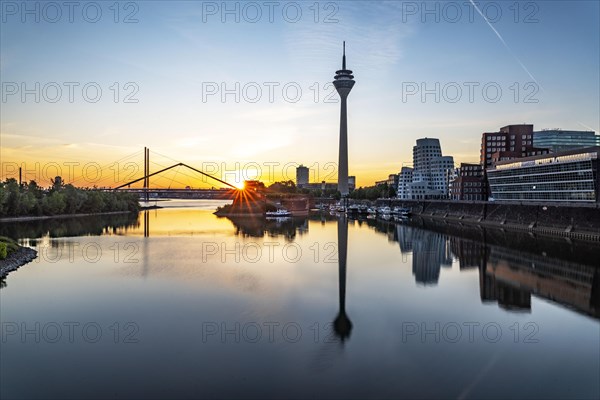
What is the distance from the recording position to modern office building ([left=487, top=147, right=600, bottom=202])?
54694 millimetres

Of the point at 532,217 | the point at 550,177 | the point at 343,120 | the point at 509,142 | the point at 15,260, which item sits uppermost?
the point at 343,120

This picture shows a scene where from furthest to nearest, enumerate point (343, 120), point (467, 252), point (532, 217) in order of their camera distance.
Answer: point (343, 120) < point (532, 217) < point (467, 252)

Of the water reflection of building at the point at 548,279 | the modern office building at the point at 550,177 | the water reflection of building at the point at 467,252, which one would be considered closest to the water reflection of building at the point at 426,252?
the water reflection of building at the point at 467,252

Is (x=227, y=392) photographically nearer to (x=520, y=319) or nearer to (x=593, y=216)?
(x=520, y=319)

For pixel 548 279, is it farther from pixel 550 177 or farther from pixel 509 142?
pixel 509 142

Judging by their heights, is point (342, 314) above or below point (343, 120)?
below

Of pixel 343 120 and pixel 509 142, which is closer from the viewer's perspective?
pixel 509 142

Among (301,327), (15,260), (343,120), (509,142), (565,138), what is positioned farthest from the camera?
(565,138)

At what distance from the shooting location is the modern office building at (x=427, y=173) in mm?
135375

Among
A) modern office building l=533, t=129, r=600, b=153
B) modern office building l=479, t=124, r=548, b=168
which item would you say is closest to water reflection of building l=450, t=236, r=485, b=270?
modern office building l=479, t=124, r=548, b=168

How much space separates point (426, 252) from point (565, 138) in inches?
4758

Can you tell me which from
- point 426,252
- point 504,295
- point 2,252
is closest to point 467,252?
point 426,252

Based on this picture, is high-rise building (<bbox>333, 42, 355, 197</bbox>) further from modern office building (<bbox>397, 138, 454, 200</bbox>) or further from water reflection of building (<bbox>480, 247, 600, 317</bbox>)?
water reflection of building (<bbox>480, 247, 600, 317</bbox>)

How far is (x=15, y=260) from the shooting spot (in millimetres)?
27281
